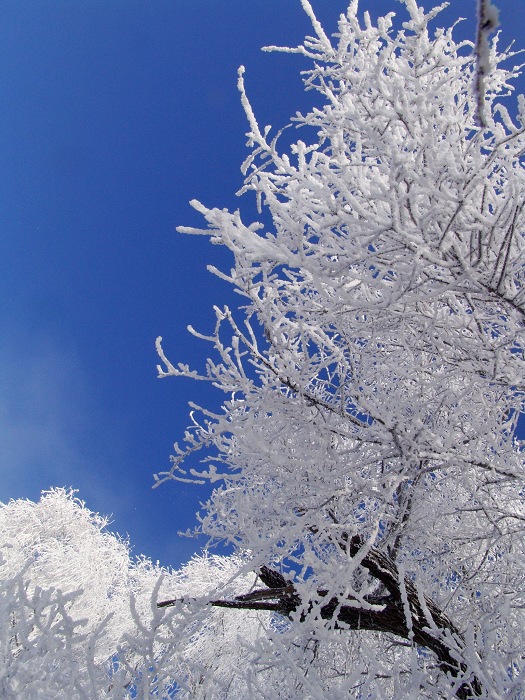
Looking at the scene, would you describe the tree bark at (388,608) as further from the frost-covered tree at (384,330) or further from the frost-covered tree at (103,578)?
the frost-covered tree at (103,578)

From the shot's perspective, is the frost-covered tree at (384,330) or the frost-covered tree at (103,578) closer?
the frost-covered tree at (384,330)

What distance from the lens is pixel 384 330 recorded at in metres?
3.90

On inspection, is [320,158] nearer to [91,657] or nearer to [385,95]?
[385,95]

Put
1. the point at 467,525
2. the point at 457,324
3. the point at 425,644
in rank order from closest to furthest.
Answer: the point at 457,324 < the point at 425,644 < the point at 467,525

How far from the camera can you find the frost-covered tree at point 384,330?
9.27ft

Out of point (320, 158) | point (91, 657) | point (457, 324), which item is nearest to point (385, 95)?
point (320, 158)

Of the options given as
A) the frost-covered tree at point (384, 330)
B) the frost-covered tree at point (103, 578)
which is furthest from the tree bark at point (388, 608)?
the frost-covered tree at point (103, 578)

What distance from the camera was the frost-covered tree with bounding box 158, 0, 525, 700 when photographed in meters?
2.83

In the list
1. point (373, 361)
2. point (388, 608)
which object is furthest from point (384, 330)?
point (388, 608)

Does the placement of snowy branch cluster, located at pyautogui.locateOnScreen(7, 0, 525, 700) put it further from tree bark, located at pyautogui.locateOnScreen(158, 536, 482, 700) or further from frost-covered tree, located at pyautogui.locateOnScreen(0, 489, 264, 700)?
frost-covered tree, located at pyautogui.locateOnScreen(0, 489, 264, 700)

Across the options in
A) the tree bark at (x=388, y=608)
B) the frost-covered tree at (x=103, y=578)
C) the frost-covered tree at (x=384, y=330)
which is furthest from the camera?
the frost-covered tree at (x=103, y=578)

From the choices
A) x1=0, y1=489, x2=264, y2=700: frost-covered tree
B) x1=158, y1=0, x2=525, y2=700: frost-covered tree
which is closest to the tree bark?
x1=158, y1=0, x2=525, y2=700: frost-covered tree

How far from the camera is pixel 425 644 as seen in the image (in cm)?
464

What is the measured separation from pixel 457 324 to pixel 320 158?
1529 mm
